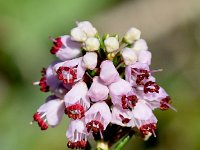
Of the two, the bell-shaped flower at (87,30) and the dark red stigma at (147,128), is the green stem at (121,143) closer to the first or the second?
the dark red stigma at (147,128)

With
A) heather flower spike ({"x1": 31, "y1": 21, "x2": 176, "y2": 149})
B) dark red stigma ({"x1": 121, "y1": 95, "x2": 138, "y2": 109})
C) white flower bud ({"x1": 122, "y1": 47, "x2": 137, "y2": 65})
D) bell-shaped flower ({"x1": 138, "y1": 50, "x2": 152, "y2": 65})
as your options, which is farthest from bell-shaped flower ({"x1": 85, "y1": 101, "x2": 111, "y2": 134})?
bell-shaped flower ({"x1": 138, "y1": 50, "x2": 152, "y2": 65})

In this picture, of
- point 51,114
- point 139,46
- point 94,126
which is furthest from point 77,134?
point 139,46

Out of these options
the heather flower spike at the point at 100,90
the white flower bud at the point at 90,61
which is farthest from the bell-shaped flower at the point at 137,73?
the white flower bud at the point at 90,61

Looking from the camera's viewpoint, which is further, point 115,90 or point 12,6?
point 12,6

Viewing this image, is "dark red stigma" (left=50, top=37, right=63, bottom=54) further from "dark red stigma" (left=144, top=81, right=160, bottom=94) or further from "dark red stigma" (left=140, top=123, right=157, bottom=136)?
"dark red stigma" (left=140, top=123, right=157, bottom=136)

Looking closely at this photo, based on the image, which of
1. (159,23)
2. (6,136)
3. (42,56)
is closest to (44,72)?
(6,136)

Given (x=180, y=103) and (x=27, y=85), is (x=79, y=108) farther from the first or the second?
(x=27, y=85)
